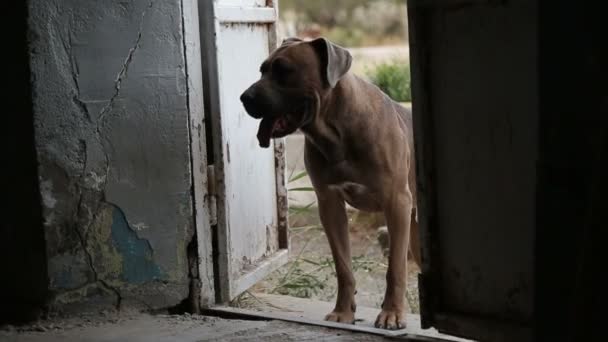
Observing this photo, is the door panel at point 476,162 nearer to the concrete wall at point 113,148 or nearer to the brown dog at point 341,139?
the brown dog at point 341,139

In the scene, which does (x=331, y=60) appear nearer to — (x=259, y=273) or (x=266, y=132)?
(x=266, y=132)

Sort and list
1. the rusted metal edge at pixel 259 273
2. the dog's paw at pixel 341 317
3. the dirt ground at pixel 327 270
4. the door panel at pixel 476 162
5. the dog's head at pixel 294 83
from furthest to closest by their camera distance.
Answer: the dirt ground at pixel 327 270 < the rusted metal edge at pixel 259 273 < the dog's paw at pixel 341 317 < the dog's head at pixel 294 83 < the door panel at pixel 476 162

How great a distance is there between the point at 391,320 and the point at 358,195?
27.9 inches

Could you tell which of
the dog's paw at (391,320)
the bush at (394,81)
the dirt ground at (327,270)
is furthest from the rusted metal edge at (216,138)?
the bush at (394,81)

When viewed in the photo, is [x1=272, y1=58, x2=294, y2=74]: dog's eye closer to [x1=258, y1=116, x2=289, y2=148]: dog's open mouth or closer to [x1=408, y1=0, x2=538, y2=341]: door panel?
[x1=258, y1=116, x2=289, y2=148]: dog's open mouth

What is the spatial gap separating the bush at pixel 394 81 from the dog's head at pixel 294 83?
180 inches

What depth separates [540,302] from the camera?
2.98 meters

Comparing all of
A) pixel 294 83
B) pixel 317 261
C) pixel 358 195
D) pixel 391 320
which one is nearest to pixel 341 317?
pixel 391 320

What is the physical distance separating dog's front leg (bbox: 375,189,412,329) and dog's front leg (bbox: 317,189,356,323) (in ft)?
0.70

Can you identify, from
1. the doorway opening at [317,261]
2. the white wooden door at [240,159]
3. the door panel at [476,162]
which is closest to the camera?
the door panel at [476,162]

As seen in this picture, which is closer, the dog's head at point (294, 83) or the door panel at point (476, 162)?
the door panel at point (476, 162)

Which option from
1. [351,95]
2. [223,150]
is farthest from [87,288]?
[351,95]

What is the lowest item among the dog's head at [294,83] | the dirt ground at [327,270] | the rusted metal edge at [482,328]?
the dirt ground at [327,270]

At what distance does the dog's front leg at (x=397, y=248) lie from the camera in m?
4.97
